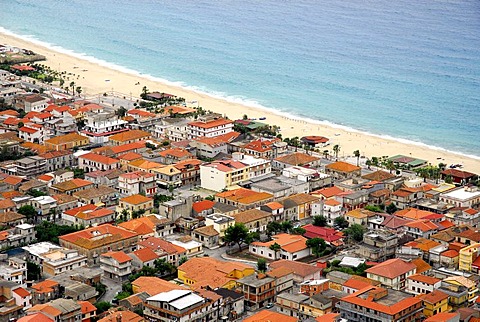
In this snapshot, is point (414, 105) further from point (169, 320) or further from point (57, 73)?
point (169, 320)

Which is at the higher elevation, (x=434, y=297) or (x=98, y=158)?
(x=434, y=297)

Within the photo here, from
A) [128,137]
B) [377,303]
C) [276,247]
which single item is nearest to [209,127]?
[128,137]

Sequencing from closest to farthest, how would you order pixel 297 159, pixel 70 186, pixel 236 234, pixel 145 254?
pixel 145 254, pixel 236 234, pixel 70 186, pixel 297 159

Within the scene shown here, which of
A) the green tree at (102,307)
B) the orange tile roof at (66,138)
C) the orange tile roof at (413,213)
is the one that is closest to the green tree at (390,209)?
the orange tile roof at (413,213)

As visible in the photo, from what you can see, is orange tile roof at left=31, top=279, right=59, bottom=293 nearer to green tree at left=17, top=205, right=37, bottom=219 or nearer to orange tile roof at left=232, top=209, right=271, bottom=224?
green tree at left=17, top=205, right=37, bottom=219

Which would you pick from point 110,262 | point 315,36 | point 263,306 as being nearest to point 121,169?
point 110,262

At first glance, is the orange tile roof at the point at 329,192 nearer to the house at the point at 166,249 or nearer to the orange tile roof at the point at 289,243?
the orange tile roof at the point at 289,243

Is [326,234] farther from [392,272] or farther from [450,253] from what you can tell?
[392,272]
